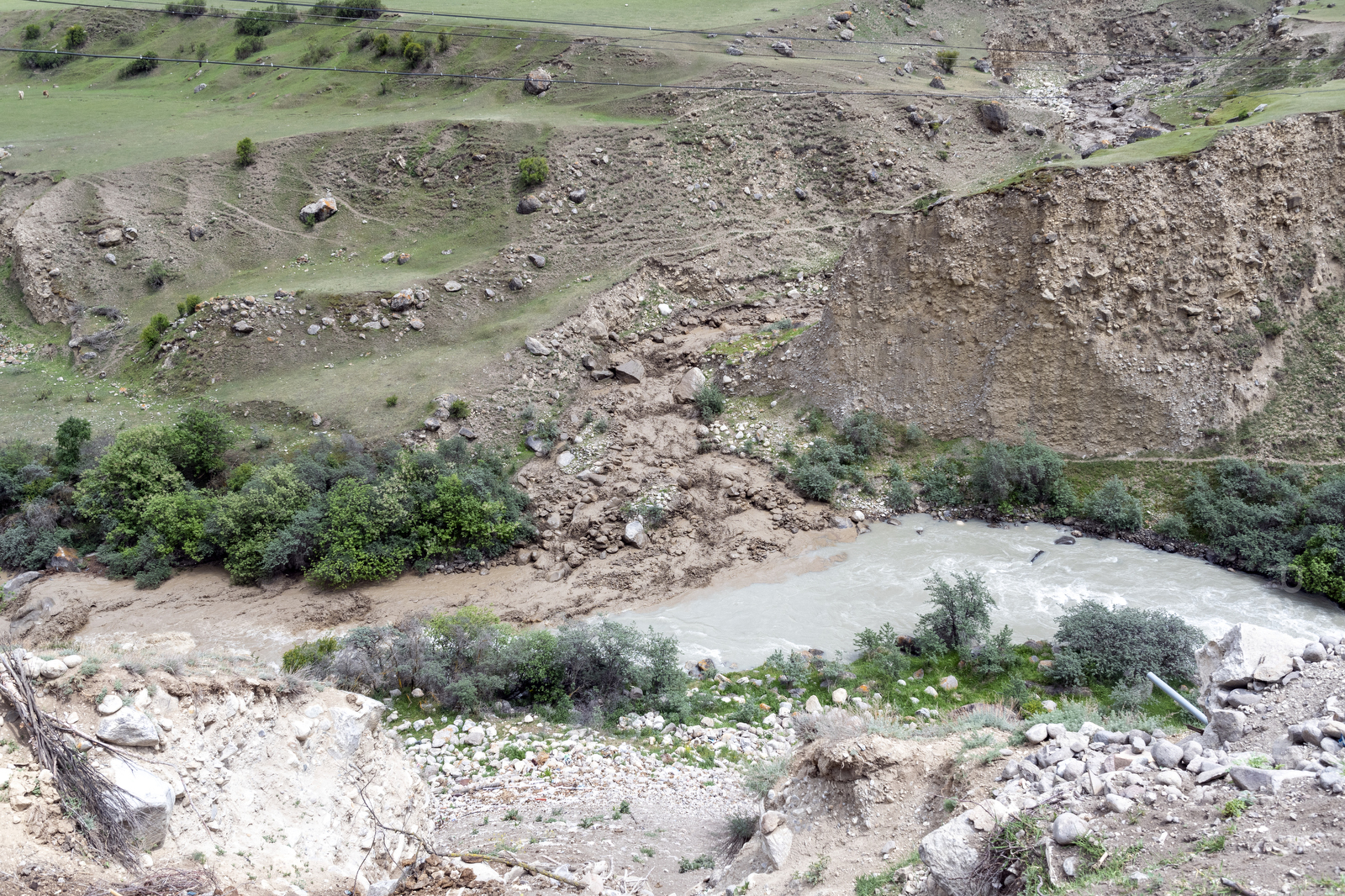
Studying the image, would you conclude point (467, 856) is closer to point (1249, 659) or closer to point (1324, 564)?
point (1249, 659)

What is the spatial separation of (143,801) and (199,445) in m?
17.2

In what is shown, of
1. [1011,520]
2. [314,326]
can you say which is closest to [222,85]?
[314,326]

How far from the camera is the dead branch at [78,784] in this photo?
24.8ft

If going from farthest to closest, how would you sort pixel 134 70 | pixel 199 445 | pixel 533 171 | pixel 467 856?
pixel 134 70
pixel 533 171
pixel 199 445
pixel 467 856

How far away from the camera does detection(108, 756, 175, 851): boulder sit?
25.9ft

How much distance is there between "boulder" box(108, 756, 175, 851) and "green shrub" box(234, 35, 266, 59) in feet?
140

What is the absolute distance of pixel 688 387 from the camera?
79.5 feet

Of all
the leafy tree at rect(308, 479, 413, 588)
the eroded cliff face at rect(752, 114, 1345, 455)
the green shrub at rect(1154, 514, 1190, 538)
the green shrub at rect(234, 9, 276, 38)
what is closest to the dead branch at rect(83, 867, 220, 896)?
the leafy tree at rect(308, 479, 413, 588)

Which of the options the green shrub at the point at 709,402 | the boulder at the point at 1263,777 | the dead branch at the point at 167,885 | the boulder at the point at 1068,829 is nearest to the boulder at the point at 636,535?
the green shrub at the point at 709,402

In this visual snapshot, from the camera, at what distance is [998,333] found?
20.8 metres

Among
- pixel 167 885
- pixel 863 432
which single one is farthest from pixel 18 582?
pixel 863 432

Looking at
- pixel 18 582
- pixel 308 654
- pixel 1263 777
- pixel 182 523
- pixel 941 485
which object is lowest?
pixel 18 582

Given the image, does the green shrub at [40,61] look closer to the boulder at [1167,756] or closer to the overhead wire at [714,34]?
the overhead wire at [714,34]

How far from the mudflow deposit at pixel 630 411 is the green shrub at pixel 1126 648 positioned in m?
0.16
